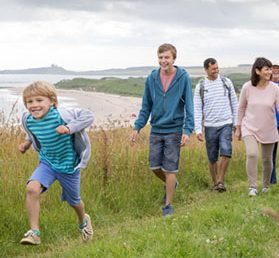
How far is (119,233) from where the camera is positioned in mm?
6215

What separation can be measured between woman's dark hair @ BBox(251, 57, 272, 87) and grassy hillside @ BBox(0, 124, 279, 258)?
1.62 meters

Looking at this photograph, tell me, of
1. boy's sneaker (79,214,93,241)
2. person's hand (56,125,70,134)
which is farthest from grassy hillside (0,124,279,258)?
person's hand (56,125,70,134)

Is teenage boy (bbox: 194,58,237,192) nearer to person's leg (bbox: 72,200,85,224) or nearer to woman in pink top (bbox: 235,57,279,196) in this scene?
woman in pink top (bbox: 235,57,279,196)

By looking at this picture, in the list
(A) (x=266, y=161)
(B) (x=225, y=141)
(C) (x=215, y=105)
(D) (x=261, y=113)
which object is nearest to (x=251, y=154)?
(A) (x=266, y=161)

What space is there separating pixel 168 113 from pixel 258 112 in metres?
1.55

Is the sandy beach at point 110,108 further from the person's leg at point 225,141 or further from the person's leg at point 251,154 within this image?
the person's leg at point 251,154

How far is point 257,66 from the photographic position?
8039 millimetres

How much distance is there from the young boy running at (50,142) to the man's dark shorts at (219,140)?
12.2 ft

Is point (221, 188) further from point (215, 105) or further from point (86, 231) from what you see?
point (86, 231)

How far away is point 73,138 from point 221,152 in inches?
153

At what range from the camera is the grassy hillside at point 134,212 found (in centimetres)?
520

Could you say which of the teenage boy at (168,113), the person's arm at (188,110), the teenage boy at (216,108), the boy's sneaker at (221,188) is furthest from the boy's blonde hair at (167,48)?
the boy's sneaker at (221,188)

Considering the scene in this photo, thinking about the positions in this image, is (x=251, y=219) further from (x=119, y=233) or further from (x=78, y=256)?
(x=78, y=256)

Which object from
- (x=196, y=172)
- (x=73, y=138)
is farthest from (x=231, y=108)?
(x=73, y=138)
